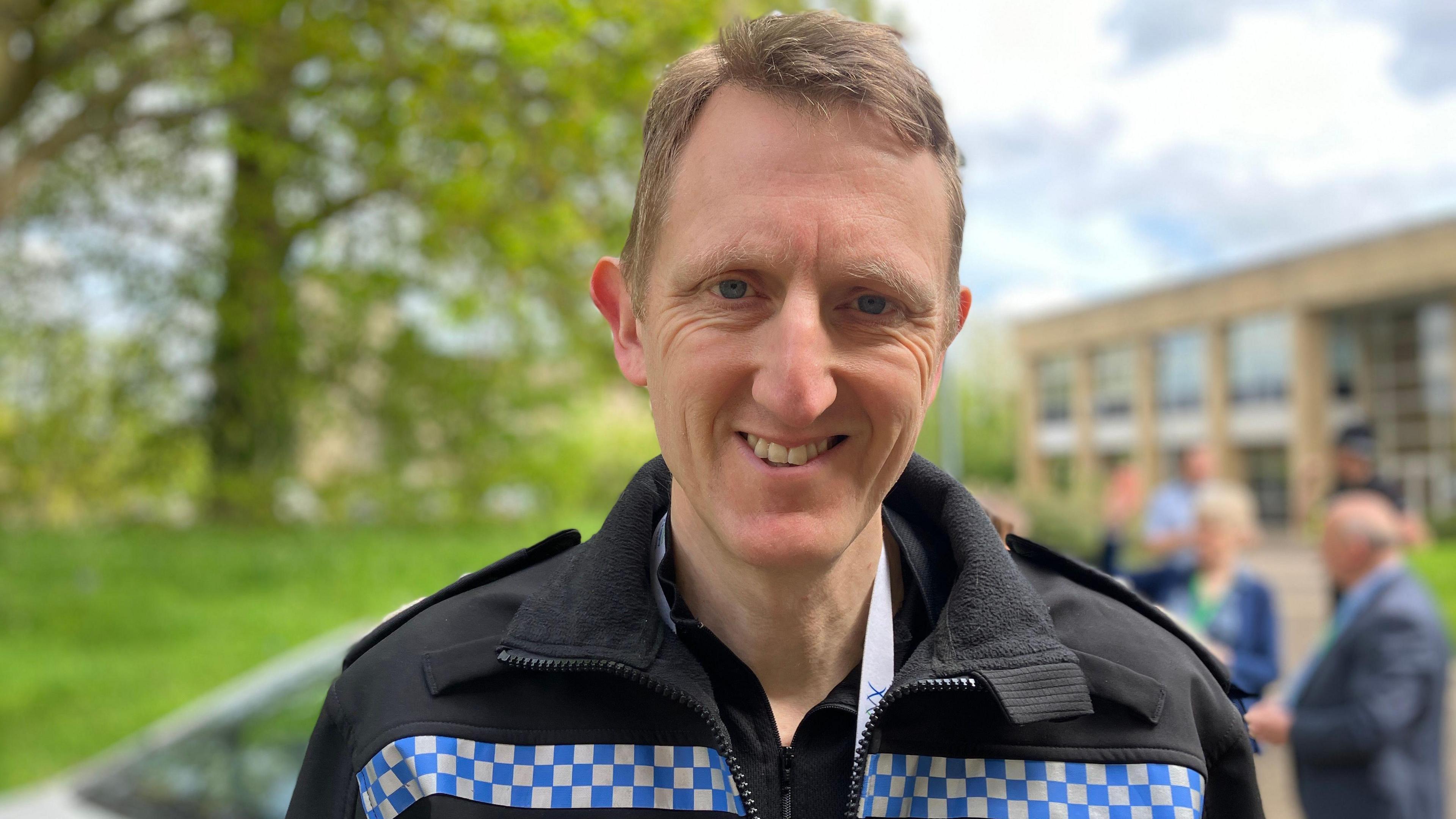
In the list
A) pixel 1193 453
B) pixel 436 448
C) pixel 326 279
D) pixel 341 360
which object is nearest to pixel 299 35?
pixel 326 279

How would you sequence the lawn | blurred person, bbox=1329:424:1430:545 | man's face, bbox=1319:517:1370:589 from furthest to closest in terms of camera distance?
the lawn < blurred person, bbox=1329:424:1430:545 < man's face, bbox=1319:517:1370:589

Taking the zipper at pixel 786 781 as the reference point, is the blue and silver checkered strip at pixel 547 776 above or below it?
above

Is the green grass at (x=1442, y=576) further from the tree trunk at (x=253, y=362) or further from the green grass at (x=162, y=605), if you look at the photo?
the tree trunk at (x=253, y=362)

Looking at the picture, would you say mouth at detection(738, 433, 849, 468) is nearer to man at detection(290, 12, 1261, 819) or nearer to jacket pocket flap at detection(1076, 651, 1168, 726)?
man at detection(290, 12, 1261, 819)

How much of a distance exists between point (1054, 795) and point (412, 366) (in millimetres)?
11498

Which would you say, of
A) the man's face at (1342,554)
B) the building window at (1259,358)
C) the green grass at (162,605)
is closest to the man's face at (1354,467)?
the man's face at (1342,554)

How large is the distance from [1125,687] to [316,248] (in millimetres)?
10925

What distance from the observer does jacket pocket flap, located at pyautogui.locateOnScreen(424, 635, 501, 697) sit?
4.89 feet

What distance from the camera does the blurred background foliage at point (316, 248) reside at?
768 cm

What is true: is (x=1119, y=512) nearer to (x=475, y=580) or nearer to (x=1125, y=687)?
(x=1125, y=687)

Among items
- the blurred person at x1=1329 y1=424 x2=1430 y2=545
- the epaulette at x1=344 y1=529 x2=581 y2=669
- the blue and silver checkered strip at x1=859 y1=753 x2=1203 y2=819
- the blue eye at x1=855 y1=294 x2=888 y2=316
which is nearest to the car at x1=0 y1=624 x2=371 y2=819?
the epaulette at x1=344 y1=529 x2=581 y2=669

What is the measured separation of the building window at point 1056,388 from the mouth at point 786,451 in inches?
1882

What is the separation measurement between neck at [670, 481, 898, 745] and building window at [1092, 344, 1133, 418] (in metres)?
44.4

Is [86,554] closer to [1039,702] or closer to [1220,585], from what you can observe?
[1220,585]
